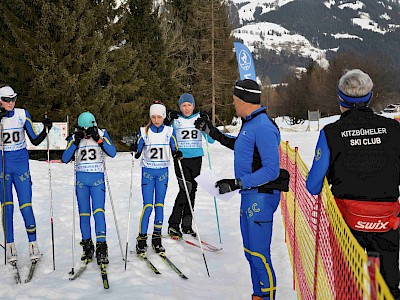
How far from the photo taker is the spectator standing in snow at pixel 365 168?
108 inches

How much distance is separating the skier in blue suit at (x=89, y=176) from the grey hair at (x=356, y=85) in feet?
10.5

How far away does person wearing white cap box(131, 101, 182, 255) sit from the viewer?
213 inches

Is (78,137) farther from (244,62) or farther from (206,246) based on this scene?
(244,62)

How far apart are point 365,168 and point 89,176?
3506 millimetres

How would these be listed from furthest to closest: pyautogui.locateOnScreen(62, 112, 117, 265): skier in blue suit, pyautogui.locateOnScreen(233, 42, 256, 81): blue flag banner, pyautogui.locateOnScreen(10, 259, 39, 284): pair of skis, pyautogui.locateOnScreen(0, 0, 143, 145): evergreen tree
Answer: pyautogui.locateOnScreen(233, 42, 256, 81): blue flag banner, pyautogui.locateOnScreen(0, 0, 143, 145): evergreen tree, pyautogui.locateOnScreen(62, 112, 117, 265): skier in blue suit, pyautogui.locateOnScreen(10, 259, 39, 284): pair of skis

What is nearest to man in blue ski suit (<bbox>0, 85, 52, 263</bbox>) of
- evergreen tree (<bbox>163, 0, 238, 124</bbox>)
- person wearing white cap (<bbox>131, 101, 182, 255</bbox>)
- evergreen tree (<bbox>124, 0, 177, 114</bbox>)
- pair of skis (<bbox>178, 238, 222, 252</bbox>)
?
person wearing white cap (<bbox>131, 101, 182, 255</bbox>)

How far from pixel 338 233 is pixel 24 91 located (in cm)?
1820

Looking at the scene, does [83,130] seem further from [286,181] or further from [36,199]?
[36,199]

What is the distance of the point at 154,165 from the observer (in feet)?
17.7

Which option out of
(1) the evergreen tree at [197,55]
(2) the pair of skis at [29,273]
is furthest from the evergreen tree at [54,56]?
(2) the pair of skis at [29,273]

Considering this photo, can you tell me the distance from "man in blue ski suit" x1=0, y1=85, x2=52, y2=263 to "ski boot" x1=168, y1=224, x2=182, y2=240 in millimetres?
1960

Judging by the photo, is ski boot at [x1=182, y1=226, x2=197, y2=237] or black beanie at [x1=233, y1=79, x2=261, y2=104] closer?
black beanie at [x1=233, y1=79, x2=261, y2=104]

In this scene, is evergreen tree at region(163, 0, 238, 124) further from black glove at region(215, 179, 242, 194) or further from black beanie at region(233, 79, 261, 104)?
black glove at region(215, 179, 242, 194)

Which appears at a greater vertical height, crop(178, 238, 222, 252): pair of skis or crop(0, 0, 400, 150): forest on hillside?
crop(0, 0, 400, 150): forest on hillside
